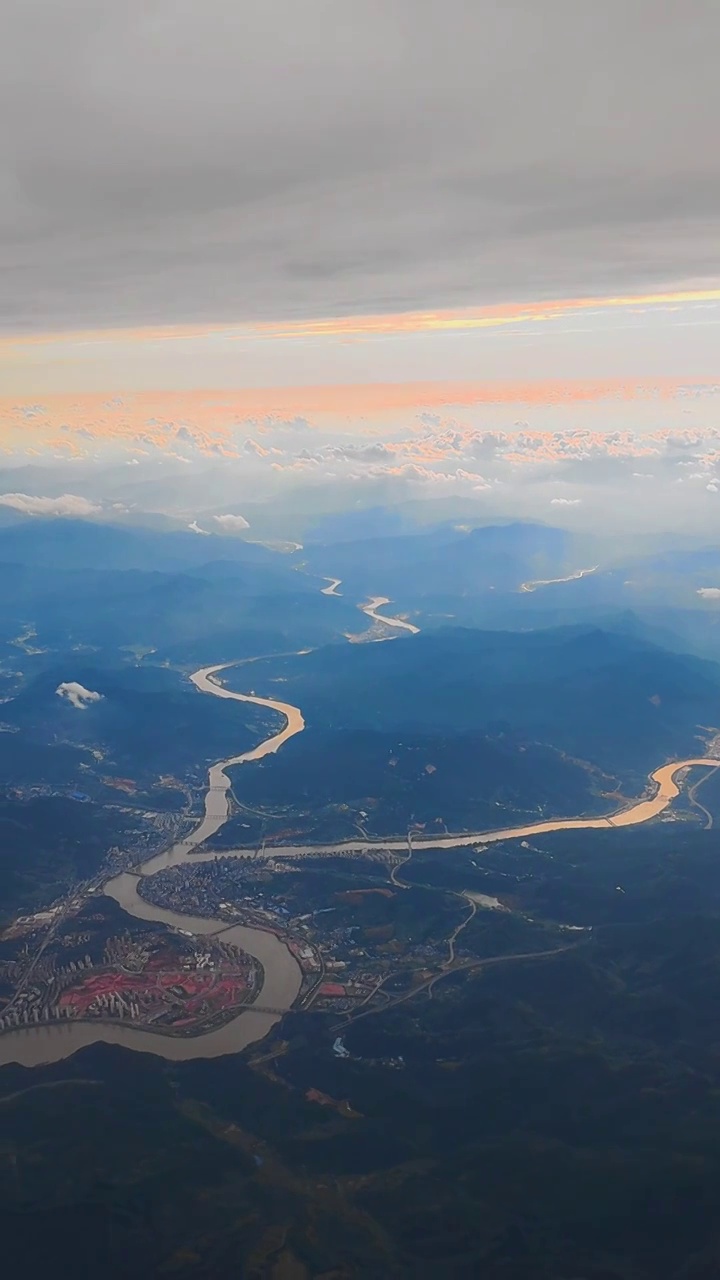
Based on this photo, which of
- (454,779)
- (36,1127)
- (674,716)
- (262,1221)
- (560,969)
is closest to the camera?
(262,1221)

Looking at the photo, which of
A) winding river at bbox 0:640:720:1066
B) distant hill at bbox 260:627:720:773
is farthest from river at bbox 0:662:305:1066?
distant hill at bbox 260:627:720:773

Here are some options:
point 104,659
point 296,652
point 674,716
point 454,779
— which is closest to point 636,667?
point 674,716

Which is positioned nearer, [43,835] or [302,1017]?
[302,1017]

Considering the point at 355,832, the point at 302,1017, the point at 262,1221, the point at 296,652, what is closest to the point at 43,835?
the point at 355,832

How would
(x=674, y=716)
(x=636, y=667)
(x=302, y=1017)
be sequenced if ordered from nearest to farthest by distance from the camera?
(x=302, y=1017), (x=674, y=716), (x=636, y=667)

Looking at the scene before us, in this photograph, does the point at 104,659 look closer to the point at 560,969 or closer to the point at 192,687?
the point at 192,687

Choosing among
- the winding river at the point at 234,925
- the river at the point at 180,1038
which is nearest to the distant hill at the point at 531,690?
the winding river at the point at 234,925

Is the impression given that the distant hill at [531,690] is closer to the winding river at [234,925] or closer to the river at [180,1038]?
the winding river at [234,925]
